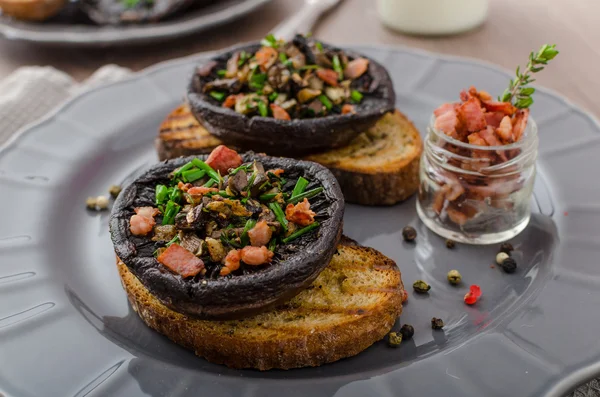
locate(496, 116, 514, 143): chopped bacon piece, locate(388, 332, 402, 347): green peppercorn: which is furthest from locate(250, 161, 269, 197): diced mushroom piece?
locate(496, 116, 514, 143): chopped bacon piece

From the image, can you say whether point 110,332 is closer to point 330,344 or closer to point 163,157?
point 330,344

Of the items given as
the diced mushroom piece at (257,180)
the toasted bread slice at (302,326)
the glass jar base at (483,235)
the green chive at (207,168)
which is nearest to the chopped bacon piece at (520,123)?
the glass jar base at (483,235)

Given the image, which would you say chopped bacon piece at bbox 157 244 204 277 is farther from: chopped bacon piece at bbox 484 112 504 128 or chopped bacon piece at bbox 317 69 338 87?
chopped bacon piece at bbox 484 112 504 128

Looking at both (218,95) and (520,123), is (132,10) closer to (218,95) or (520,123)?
(218,95)

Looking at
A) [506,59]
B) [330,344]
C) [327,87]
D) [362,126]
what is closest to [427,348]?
[330,344]

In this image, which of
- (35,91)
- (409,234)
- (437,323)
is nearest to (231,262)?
(437,323)

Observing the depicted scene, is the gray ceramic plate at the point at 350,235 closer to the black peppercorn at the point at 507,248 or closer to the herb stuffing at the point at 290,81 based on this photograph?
the black peppercorn at the point at 507,248

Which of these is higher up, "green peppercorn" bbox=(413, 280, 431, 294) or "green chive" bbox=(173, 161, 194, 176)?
"green chive" bbox=(173, 161, 194, 176)
